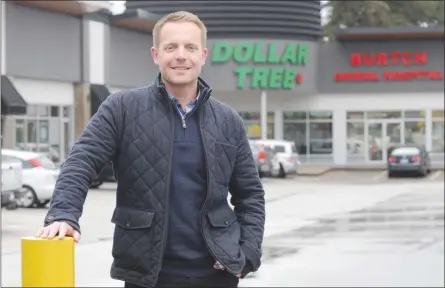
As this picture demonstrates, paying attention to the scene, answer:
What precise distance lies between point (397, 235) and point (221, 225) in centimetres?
1293

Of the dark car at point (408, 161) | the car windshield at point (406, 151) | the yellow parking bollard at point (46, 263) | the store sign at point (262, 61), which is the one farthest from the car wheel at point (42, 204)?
the store sign at point (262, 61)

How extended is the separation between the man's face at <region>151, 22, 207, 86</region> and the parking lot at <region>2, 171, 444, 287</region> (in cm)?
701


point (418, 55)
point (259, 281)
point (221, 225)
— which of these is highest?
point (418, 55)

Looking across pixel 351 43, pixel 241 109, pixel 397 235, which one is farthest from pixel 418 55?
pixel 397 235

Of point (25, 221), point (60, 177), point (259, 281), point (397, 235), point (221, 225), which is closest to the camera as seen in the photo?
point (60, 177)

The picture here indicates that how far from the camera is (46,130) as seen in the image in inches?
1335

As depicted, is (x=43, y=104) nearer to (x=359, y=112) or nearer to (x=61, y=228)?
(x=359, y=112)

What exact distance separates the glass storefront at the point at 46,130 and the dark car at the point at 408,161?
14221 mm

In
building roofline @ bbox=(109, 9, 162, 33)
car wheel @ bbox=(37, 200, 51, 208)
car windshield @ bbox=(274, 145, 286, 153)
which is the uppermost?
building roofline @ bbox=(109, 9, 162, 33)

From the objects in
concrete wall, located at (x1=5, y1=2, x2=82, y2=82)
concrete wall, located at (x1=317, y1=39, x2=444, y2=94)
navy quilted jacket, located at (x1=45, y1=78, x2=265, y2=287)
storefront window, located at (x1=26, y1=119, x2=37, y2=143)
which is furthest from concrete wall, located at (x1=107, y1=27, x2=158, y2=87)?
navy quilted jacket, located at (x1=45, y1=78, x2=265, y2=287)

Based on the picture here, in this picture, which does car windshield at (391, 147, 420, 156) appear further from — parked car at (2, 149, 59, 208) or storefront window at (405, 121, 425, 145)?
parked car at (2, 149, 59, 208)

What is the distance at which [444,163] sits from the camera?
156 feet

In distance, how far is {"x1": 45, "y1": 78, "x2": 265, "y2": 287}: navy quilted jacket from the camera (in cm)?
362

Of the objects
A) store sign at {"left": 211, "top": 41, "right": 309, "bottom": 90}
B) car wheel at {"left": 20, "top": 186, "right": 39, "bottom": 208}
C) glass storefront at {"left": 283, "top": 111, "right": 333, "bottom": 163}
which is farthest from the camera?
glass storefront at {"left": 283, "top": 111, "right": 333, "bottom": 163}
